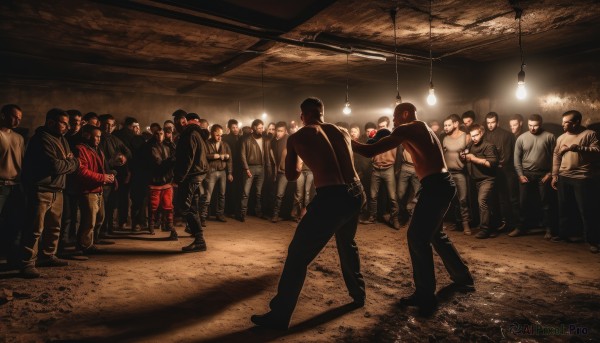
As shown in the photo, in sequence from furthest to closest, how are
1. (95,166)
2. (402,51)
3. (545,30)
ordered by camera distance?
(402,51), (545,30), (95,166)

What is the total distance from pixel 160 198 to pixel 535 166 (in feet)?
25.3

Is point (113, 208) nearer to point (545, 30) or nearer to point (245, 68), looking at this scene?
point (245, 68)

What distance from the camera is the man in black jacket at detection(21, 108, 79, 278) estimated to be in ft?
14.5

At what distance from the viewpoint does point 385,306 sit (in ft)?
12.3

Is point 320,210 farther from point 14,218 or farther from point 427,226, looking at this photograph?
point 14,218

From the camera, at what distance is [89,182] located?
528cm

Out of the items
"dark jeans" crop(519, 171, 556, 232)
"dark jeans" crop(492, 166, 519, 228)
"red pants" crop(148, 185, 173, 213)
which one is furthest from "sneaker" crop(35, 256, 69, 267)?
"dark jeans" crop(492, 166, 519, 228)

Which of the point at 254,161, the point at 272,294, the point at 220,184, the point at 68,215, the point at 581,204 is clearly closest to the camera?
the point at 272,294

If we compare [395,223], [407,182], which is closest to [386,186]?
[407,182]

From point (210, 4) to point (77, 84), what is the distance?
790cm

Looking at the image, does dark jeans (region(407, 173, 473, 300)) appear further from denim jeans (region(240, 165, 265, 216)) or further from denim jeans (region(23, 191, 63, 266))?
denim jeans (region(240, 165, 265, 216))

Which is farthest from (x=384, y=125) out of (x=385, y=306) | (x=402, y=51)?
(x=385, y=306)

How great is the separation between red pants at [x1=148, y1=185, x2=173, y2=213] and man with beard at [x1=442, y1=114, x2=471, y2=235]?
6.02 meters

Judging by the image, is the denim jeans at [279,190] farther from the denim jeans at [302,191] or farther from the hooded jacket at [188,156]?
the hooded jacket at [188,156]
